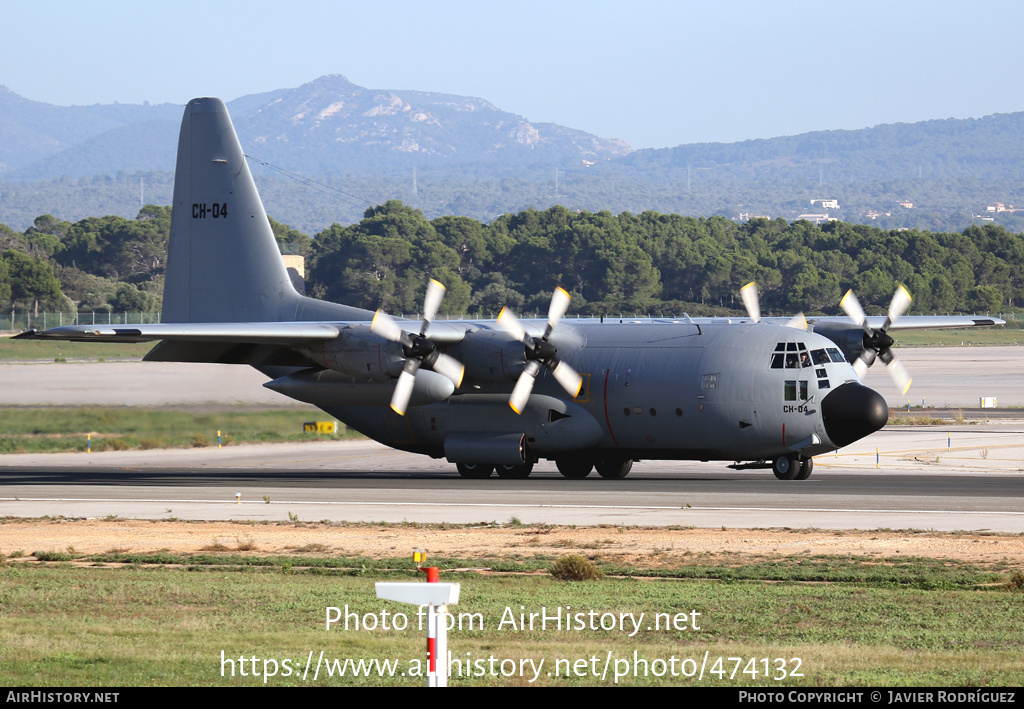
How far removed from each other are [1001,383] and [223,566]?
256 feet

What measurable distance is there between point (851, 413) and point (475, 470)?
1129cm

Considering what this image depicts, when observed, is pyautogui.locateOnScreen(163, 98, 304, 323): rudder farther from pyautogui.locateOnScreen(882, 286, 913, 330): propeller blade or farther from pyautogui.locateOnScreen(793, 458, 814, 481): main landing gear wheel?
pyautogui.locateOnScreen(882, 286, 913, 330): propeller blade

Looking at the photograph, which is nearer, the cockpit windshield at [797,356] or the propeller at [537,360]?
the cockpit windshield at [797,356]

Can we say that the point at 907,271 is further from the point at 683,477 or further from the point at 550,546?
the point at 550,546

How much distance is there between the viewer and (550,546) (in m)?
23.3

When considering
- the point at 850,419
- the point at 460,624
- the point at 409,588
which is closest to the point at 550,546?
the point at 460,624

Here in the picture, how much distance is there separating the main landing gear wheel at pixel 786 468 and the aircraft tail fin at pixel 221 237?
15.5 meters

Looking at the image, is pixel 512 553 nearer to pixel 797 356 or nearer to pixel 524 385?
pixel 524 385

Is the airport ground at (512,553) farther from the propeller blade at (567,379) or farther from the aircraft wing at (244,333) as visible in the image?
the aircraft wing at (244,333)

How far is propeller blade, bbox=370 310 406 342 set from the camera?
32.8 metres

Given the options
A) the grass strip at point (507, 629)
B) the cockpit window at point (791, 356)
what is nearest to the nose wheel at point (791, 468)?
the cockpit window at point (791, 356)

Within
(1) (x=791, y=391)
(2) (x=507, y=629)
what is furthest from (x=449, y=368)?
(2) (x=507, y=629)

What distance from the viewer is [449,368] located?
33.8 m

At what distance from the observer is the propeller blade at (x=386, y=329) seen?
32781 mm
